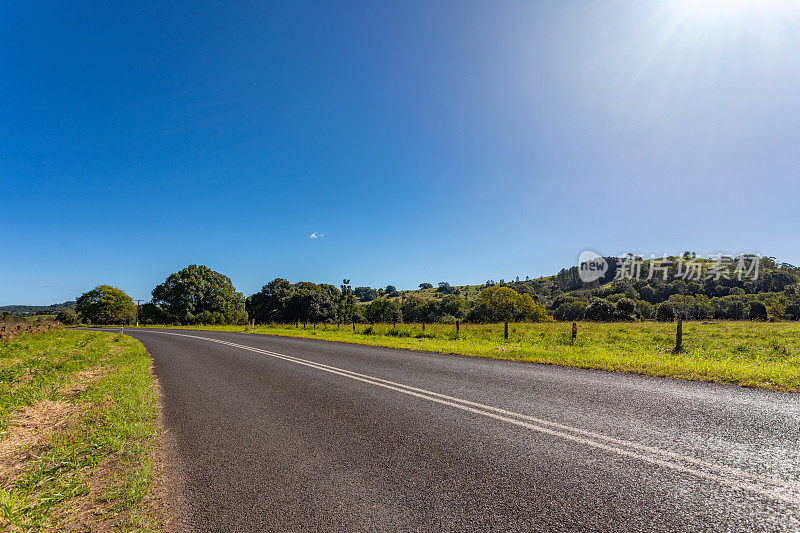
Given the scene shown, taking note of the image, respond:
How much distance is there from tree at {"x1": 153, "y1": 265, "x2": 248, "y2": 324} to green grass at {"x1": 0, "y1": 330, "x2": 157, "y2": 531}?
203ft

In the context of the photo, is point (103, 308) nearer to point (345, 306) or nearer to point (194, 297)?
point (194, 297)

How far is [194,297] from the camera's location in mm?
63531

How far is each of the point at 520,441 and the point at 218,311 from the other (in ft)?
241

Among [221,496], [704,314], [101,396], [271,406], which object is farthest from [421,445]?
[704,314]

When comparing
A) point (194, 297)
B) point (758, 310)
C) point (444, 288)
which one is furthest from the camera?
point (444, 288)

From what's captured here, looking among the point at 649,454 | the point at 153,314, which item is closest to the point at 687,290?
the point at 649,454

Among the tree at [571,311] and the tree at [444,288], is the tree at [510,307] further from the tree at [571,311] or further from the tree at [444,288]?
the tree at [444,288]

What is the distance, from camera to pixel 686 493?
2.83 m

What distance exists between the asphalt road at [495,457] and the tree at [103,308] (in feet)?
292

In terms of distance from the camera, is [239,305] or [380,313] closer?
[239,305]

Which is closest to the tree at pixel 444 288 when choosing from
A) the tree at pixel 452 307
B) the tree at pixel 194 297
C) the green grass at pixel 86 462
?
the tree at pixel 452 307

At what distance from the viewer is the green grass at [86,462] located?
9.70 feet

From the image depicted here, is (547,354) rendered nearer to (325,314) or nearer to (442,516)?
(442,516)

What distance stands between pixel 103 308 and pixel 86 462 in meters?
94.0
